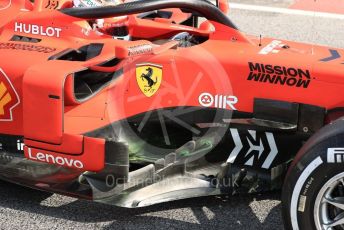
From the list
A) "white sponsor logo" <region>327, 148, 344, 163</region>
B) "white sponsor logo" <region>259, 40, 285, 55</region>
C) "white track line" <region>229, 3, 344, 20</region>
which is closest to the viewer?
"white sponsor logo" <region>327, 148, 344, 163</region>

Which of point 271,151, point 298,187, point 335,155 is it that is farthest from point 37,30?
point 335,155

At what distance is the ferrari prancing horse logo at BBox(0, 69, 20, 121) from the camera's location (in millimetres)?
3455

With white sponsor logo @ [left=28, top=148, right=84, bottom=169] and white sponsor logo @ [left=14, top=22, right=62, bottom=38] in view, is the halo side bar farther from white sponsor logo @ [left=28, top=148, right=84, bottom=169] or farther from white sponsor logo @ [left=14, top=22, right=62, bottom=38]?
white sponsor logo @ [left=28, top=148, right=84, bottom=169]

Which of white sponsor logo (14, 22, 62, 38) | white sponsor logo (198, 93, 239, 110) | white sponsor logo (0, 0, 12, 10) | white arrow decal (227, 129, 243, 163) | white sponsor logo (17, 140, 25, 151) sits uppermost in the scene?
white sponsor logo (0, 0, 12, 10)

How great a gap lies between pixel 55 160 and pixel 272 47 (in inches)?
60.1

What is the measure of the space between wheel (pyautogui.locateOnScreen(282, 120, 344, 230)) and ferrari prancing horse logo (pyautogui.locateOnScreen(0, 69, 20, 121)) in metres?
1.76

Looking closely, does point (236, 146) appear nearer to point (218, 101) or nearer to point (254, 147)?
point (254, 147)

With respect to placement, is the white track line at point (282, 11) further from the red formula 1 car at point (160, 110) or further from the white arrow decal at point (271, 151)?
the white arrow decal at point (271, 151)

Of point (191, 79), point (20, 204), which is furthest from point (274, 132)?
point (20, 204)

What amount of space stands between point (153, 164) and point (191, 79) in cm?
58

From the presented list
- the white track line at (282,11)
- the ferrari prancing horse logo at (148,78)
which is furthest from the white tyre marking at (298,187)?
the white track line at (282,11)

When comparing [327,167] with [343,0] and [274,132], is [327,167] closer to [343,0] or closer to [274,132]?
[274,132]

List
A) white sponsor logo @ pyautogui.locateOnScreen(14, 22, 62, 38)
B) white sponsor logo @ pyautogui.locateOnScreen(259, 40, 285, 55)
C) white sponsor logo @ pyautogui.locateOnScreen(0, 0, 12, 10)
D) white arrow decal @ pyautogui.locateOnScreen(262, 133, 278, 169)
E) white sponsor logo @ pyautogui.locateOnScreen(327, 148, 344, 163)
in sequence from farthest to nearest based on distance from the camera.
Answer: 1. white sponsor logo @ pyautogui.locateOnScreen(0, 0, 12, 10)
2. white sponsor logo @ pyautogui.locateOnScreen(14, 22, 62, 38)
3. white sponsor logo @ pyautogui.locateOnScreen(259, 40, 285, 55)
4. white arrow decal @ pyautogui.locateOnScreen(262, 133, 278, 169)
5. white sponsor logo @ pyautogui.locateOnScreen(327, 148, 344, 163)

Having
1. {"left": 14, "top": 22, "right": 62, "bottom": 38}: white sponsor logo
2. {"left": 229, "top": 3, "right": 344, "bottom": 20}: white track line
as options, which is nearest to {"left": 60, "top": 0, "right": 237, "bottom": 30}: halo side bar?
{"left": 14, "top": 22, "right": 62, "bottom": 38}: white sponsor logo
